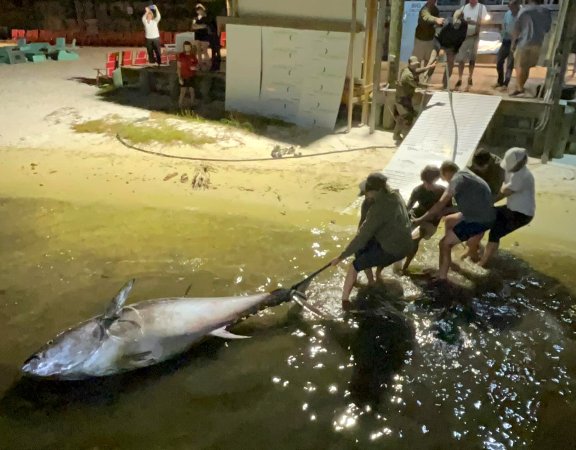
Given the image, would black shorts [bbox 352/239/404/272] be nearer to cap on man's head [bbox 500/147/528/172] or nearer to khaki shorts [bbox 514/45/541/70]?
cap on man's head [bbox 500/147/528/172]

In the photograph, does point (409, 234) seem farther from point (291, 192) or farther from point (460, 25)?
point (460, 25)

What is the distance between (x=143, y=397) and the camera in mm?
4945

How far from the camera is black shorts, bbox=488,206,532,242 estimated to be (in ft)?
21.3

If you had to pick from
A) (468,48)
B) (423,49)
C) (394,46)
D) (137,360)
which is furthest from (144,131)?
(137,360)

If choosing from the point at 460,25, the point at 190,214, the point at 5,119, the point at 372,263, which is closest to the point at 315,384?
the point at 372,263

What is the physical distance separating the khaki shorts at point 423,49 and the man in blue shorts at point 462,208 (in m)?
6.78

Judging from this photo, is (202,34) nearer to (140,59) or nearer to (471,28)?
(140,59)

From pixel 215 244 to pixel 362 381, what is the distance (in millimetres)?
3429

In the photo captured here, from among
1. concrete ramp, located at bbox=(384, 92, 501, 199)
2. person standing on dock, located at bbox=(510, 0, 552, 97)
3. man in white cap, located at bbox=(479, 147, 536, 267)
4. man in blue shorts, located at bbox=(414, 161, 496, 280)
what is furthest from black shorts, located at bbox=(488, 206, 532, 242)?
person standing on dock, located at bbox=(510, 0, 552, 97)

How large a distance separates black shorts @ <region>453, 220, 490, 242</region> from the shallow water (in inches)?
29.1

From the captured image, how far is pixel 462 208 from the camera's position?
598cm

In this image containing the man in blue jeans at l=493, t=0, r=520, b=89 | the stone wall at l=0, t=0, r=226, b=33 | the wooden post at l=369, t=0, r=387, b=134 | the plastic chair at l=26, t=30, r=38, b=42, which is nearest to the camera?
the wooden post at l=369, t=0, r=387, b=134

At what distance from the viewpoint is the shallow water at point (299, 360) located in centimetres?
459

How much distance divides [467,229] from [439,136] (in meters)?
4.19
